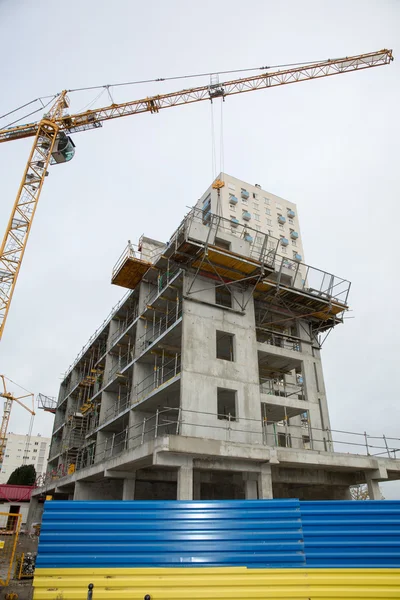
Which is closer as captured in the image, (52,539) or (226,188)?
(52,539)

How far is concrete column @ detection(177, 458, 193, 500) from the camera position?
15797 millimetres

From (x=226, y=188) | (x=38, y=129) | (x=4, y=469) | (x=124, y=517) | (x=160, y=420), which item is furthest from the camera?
(x=4, y=469)

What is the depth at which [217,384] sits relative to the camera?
20734mm

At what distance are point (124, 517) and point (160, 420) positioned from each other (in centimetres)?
1864

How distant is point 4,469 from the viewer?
127m

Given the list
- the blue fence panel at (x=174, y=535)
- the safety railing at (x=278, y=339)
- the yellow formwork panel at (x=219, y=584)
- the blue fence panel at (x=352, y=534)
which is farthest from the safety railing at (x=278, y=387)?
the yellow formwork panel at (x=219, y=584)

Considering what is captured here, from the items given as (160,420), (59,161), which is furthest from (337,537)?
(59,161)

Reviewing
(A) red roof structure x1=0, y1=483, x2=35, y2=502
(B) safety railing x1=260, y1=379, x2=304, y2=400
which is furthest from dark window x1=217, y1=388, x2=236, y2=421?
(A) red roof structure x1=0, y1=483, x2=35, y2=502

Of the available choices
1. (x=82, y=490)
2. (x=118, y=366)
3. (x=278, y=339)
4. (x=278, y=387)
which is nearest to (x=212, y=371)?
(x=278, y=339)

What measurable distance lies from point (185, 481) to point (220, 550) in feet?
29.5

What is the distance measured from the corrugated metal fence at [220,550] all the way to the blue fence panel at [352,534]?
16 millimetres

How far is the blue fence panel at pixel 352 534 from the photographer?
7418 millimetres

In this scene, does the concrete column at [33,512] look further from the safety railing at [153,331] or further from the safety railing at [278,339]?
the safety railing at [278,339]

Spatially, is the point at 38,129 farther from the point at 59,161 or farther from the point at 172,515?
the point at 172,515
